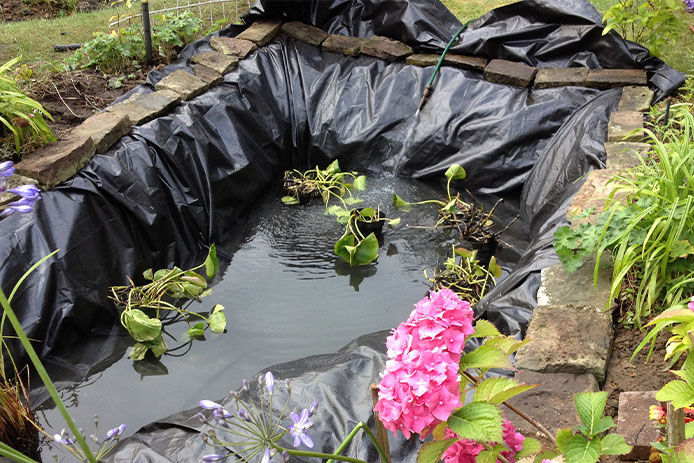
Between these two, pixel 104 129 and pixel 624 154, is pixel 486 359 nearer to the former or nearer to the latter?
pixel 624 154

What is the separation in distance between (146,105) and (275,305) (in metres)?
1.51

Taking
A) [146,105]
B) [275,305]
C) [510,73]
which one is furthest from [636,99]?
[146,105]

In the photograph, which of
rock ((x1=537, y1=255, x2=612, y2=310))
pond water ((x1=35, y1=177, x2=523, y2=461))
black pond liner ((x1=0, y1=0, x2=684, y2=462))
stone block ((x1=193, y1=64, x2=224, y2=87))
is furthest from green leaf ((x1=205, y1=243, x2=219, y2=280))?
rock ((x1=537, y1=255, x2=612, y2=310))

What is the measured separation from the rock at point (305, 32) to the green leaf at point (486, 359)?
4069 mm

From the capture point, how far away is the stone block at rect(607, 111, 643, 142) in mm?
3551

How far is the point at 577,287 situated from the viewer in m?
2.54

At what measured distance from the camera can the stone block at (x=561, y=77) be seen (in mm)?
4281

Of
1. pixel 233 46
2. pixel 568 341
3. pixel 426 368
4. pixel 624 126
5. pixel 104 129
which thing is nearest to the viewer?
pixel 426 368

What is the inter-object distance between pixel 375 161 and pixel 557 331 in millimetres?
2612

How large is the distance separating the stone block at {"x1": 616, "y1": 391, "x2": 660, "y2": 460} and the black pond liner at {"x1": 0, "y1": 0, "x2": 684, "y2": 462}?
2.24ft

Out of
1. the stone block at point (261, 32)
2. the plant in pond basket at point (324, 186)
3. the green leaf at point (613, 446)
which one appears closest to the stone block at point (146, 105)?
the plant in pond basket at point (324, 186)

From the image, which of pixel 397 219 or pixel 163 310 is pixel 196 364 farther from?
pixel 397 219

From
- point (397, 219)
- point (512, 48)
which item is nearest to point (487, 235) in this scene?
point (397, 219)

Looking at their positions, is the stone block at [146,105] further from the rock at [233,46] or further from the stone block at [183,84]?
the rock at [233,46]
